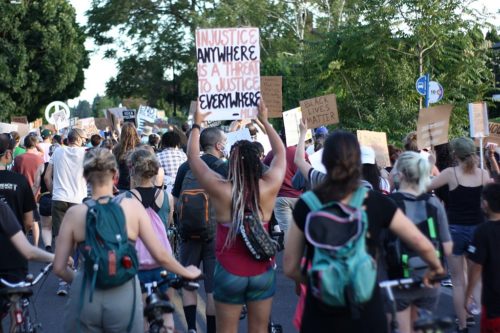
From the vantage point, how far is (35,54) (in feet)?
166

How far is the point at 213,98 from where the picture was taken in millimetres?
7121

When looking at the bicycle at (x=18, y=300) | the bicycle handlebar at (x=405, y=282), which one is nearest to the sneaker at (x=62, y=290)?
the bicycle at (x=18, y=300)

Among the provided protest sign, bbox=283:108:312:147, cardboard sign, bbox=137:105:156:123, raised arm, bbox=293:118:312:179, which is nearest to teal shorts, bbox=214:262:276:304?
raised arm, bbox=293:118:312:179

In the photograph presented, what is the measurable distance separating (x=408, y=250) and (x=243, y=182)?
113 centimetres

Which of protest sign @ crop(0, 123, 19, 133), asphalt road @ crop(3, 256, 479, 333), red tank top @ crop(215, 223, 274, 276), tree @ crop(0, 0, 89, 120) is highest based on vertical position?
tree @ crop(0, 0, 89, 120)

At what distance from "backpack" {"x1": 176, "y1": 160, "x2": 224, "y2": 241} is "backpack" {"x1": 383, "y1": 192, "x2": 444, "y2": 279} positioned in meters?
2.17

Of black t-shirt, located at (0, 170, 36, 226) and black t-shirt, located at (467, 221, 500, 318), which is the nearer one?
black t-shirt, located at (467, 221, 500, 318)

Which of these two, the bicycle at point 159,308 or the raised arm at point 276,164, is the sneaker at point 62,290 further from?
the bicycle at point 159,308

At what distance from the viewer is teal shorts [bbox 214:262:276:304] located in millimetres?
5953

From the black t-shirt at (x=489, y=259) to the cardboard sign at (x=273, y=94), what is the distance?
18.9 feet

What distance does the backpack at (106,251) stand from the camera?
5.09 meters

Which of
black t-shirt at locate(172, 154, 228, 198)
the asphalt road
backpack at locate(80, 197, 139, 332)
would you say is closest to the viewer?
backpack at locate(80, 197, 139, 332)

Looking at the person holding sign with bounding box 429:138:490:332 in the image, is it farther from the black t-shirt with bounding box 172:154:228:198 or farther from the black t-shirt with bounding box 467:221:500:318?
the black t-shirt with bounding box 172:154:228:198

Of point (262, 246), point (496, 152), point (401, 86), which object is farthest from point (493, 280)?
point (401, 86)
